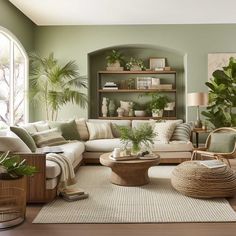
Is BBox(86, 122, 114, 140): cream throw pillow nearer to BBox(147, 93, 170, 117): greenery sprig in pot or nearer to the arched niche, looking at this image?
the arched niche

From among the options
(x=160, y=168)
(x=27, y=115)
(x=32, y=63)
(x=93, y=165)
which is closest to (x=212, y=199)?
(x=160, y=168)

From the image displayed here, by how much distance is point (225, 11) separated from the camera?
5.64 meters

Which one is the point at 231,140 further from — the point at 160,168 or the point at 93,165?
the point at 93,165

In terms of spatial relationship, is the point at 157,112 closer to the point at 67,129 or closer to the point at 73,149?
the point at 67,129

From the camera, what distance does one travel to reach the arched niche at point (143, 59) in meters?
6.86

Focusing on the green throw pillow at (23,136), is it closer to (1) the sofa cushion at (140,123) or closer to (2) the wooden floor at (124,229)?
(2) the wooden floor at (124,229)

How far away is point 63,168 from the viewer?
3.51 meters

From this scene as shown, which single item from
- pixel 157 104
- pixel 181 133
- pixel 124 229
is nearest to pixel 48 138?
pixel 181 133

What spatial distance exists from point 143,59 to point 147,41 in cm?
53

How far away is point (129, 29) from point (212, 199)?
169 inches

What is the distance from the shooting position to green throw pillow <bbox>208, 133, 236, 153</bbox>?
15.1 ft

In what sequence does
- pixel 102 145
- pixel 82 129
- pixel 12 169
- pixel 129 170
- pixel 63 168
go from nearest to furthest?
pixel 12 169, pixel 63 168, pixel 129 170, pixel 102 145, pixel 82 129

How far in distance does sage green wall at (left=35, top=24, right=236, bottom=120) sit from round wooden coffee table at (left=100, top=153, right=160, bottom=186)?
2.80 m

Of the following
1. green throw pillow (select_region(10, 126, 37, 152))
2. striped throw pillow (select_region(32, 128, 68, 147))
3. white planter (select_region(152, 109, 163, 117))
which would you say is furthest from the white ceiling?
green throw pillow (select_region(10, 126, 37, 152))
